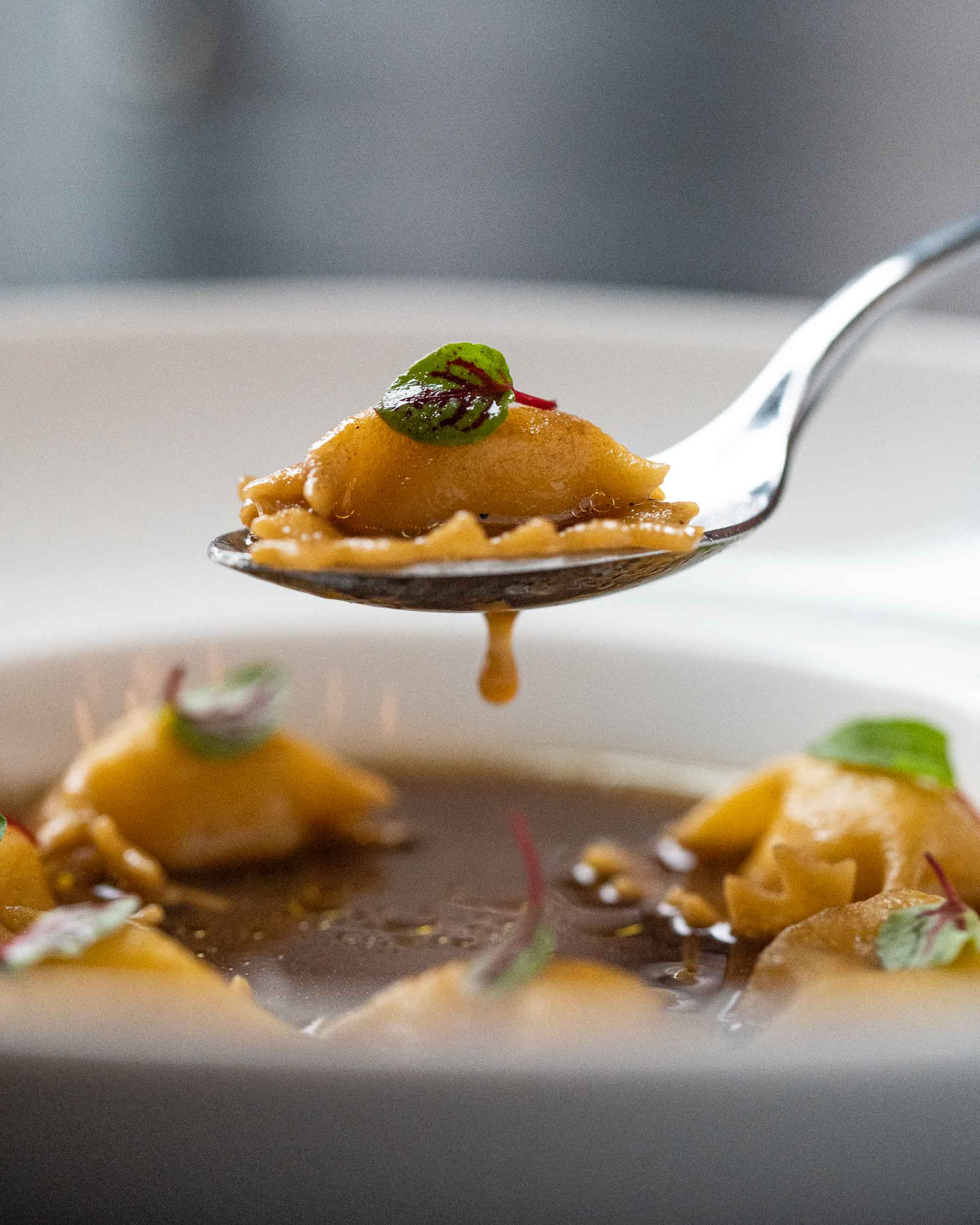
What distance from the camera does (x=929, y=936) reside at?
94 centimetres

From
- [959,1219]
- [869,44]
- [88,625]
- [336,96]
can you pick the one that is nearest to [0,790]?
[88,625]

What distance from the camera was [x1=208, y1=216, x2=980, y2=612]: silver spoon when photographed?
3.17 ft

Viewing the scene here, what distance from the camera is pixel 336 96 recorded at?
469cm

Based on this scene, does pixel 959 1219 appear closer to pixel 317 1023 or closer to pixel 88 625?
pixel 317 1023

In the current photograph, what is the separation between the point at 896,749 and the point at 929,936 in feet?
1.01

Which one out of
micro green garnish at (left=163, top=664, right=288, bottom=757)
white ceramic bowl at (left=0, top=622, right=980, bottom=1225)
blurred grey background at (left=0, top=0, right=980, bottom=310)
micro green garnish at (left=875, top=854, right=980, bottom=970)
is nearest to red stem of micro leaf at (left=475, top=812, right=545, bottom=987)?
white ceramic bowl at (left=0, top=622, right=980, bottom=1225)

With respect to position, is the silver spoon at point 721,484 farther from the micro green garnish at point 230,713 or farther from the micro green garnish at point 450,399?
the micro green garnish at point 230,713

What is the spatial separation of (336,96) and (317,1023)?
4.16 meters

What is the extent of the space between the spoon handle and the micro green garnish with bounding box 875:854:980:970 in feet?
1.75

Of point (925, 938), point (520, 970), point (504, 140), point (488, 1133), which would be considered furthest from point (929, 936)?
point (504, 140)

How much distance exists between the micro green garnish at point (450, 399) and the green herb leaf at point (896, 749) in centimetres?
44

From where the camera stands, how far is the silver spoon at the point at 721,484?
96 centimetres

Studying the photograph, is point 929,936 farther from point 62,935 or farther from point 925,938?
point 62,935

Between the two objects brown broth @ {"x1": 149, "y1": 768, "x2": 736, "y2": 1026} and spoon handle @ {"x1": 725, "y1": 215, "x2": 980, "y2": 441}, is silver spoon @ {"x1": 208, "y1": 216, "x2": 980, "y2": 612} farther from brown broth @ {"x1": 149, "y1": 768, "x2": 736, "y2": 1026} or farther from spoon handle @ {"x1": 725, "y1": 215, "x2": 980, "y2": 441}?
brown broth @ {"x1": 149, "y1": 768, "x2": 736, "y2": 1026}
